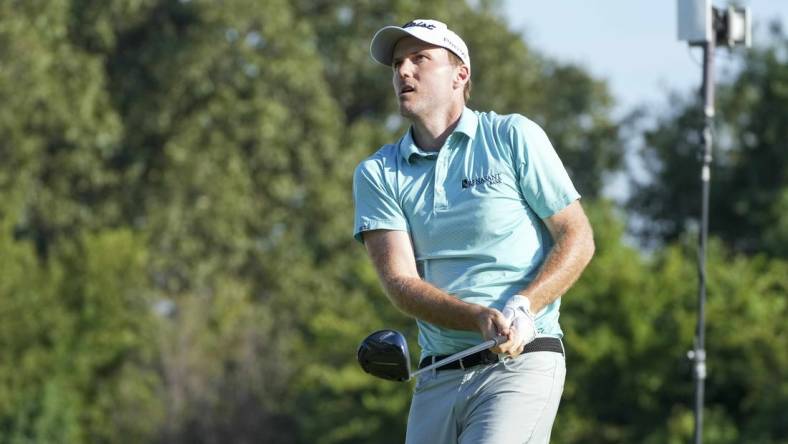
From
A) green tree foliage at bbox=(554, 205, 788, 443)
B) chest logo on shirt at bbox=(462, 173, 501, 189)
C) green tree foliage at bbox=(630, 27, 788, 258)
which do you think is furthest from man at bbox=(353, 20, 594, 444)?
green tree foliage at bbox=(630, 27, 788, 258)

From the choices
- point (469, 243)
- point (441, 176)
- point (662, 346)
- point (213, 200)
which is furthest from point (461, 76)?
point (213, 200)

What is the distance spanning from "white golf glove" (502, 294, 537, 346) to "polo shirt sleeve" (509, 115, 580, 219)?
0.38 m

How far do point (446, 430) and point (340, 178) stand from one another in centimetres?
3173

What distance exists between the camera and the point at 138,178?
36.4 meters

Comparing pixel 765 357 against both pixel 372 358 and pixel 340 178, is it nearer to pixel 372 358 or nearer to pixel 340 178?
pixel 340 178

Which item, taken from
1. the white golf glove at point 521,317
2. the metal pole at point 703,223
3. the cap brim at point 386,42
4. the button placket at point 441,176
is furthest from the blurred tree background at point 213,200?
the white golf glove at point 521,317

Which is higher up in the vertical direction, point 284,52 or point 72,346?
point 284,52

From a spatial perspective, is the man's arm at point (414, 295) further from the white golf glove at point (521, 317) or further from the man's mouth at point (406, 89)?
the man's mouth at point (406, 89)

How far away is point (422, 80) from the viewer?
19.1ft

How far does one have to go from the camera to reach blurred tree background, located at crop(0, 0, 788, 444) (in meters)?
34.1

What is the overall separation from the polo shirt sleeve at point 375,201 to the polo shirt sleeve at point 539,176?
17.3 inches

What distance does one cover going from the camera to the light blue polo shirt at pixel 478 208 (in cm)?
559

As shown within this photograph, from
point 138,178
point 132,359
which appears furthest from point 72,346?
point 138,178

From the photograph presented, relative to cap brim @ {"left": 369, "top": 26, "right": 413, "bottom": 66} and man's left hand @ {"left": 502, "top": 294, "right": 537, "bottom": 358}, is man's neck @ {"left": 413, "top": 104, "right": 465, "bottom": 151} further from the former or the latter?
man's left hand @ {"left": 502, "top": 294, "right": 537, "bottom": 358}
